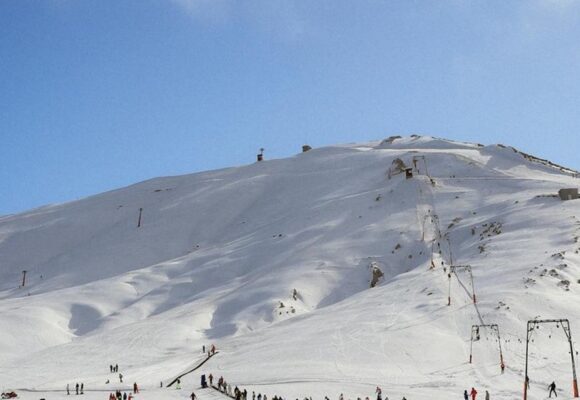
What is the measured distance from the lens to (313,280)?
73.2m

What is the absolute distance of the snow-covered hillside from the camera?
4704cm

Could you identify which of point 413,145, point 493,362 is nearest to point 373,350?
point 493,362

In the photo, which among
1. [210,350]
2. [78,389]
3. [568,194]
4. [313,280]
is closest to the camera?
[78,389]

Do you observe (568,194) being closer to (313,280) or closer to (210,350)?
(313,280)

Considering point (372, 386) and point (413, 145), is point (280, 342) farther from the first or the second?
point (413, 145)

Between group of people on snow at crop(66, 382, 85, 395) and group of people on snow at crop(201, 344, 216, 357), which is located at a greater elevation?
group of people on snow at crop(201, 344, 216, 357)

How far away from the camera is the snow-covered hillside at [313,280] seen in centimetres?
4704

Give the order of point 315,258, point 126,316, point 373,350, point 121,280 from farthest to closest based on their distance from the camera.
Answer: point 121,280, point 315,258, point 126,316, point 373,350

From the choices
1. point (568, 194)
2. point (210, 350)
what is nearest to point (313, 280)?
point (210, 350)

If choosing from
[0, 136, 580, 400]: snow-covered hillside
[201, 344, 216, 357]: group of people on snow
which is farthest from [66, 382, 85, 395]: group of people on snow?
[201, 344, 216, 357]: group of people on snow

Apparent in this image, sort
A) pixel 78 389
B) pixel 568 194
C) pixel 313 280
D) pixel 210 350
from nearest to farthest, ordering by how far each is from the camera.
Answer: pixel 78 389, pixel 210 350, pixel 313 280, pixel 568 194

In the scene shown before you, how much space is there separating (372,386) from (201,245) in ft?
210

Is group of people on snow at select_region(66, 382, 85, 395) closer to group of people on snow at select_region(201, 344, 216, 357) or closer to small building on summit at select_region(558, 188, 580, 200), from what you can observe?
group of people on snow at select_region(201, 344, 216, 357)

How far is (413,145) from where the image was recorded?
469 feet
